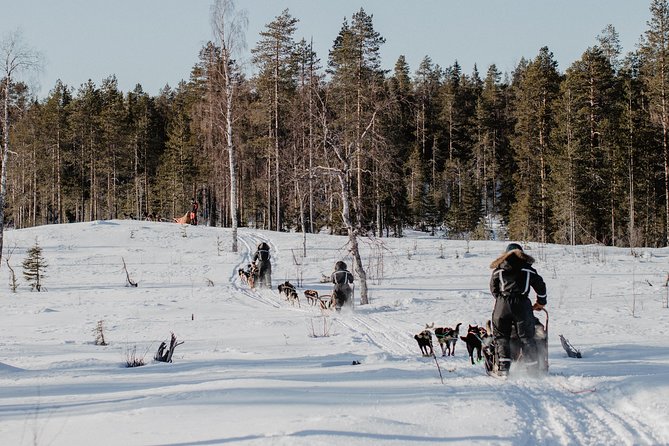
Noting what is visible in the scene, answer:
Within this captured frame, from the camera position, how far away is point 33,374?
21.0 feet

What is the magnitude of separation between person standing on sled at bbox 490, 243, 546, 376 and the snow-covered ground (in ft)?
1.37

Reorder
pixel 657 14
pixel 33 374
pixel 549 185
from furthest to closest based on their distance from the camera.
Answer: pixel 549 185
pixel 657 14
pixel 33 374

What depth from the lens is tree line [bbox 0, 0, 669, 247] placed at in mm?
23078

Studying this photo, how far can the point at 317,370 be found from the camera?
261 inches

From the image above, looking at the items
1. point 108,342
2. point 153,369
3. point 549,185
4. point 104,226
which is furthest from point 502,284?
point 549,185

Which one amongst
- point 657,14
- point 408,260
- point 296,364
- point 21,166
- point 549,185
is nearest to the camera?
point 296,364

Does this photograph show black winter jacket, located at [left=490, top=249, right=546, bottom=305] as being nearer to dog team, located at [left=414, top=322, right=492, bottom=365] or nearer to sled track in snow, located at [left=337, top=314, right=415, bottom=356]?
dog team, located at [left=414, top=322, right=492, bottom=365]

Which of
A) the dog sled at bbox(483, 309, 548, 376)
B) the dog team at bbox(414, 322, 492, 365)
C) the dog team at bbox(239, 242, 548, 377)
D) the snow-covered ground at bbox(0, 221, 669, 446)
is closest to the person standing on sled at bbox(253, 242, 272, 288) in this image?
the snow-covered ground at bbox(0, 221, 669, 446)

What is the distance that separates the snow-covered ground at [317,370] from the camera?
163 inches

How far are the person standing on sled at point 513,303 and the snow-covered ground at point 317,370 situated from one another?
0.42 metres

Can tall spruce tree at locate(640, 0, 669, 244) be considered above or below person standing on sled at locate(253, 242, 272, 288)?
above

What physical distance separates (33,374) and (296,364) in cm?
329

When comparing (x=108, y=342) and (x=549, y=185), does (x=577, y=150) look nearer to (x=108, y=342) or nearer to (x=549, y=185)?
(x=549, y=185)

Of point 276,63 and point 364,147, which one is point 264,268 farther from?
point 276,63
